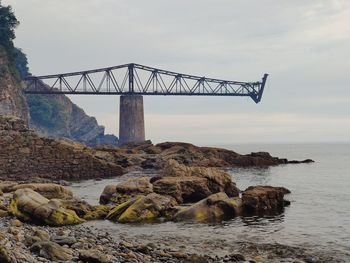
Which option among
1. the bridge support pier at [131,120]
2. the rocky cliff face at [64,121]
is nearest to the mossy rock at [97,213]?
the bridge support pier at [131,120]

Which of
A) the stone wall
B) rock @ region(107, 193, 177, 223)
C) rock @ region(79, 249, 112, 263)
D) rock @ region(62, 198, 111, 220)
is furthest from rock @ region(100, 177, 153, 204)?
the stone wall

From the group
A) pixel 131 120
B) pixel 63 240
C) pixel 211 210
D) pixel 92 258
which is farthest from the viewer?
pixel 131 120

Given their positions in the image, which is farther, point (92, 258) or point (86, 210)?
point (86, 210)

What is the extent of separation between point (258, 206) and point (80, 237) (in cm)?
1227

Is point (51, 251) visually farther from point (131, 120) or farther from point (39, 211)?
point (131, 120)

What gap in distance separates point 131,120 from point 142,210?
3624 inches

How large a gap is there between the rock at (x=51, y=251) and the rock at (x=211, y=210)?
10317 millimetres

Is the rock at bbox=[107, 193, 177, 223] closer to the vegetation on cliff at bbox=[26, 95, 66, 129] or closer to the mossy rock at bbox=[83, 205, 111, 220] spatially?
the mossy rock at bbox=[83, 205, 111, 220]

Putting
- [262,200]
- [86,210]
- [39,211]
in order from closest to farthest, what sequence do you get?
A: [39,211] → [86,210] → [262,200]

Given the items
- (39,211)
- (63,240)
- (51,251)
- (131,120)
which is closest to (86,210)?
(39,211)

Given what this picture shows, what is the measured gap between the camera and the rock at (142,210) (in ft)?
73.3

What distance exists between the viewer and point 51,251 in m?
12.7

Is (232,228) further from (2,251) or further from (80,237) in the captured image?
(2,251)

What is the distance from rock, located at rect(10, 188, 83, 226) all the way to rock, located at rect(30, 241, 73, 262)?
6.67 m
